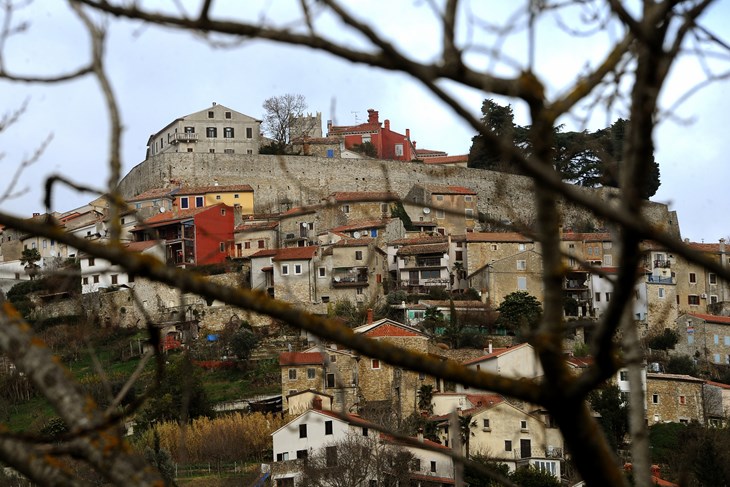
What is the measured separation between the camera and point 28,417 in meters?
37.7

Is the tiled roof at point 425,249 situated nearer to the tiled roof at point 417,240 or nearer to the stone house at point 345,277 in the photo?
the tiled roof at point 417,240

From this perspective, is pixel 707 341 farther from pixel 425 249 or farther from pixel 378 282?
A: pixel 378 282

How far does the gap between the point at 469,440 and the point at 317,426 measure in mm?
4684

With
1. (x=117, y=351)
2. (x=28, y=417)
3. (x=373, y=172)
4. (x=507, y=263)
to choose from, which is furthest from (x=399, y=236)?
(x=28, y=417)

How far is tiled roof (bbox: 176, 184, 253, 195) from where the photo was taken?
5928 centimetres

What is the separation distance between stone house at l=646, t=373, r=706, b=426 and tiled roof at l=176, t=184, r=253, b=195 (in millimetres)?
27460

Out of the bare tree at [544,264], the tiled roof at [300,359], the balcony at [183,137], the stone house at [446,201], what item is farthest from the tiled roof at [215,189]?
the bare tree at [544,264]

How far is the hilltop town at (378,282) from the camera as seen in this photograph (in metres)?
32.4

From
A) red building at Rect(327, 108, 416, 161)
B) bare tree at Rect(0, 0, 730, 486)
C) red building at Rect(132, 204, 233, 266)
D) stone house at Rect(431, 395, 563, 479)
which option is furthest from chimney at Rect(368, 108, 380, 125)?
bare tree at Rect(0, 0, 730, 486)

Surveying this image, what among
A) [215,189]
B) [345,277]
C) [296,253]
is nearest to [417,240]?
[345,277]

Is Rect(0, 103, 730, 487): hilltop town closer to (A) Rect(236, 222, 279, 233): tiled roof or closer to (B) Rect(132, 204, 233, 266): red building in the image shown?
(B) Rect(132, 204, 233, 266): red building

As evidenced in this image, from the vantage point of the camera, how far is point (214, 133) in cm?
6706

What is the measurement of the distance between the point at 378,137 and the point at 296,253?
2690 cm

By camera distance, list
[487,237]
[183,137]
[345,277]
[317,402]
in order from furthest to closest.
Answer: [183,137]
[487,237]
[345,277]
[317,402]
